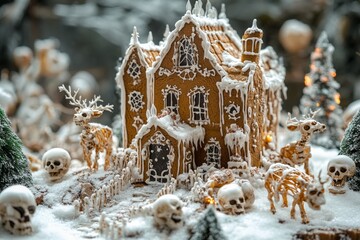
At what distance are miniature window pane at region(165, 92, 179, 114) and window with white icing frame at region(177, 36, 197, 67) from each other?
91 cm

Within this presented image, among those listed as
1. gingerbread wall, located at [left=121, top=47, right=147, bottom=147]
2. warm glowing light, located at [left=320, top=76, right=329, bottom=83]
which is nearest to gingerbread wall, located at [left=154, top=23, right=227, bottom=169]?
gingerbread wall, located at [left=121, top=47, right=147, bottom=147]

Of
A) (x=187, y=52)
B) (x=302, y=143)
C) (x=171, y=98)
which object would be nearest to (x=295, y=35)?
(x=302, y=143)

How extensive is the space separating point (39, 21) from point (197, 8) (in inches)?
615

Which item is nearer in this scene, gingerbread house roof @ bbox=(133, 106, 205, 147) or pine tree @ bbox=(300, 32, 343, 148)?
gingerbread house roof @ bbox=(133, 106, 205, 147)

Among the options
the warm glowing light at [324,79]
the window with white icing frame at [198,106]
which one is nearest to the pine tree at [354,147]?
the window with white icing frame at [198,106]

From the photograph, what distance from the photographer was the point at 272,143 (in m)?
16.2

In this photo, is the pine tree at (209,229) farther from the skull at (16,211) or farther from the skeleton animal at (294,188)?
the skull at (16,211)

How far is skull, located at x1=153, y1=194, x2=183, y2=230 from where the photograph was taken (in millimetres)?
11172

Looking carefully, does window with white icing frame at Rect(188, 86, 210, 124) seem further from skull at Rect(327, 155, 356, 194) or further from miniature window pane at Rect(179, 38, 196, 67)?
skull at Rect(327, 155, 356, 194)

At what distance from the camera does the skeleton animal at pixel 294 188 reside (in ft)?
37.8

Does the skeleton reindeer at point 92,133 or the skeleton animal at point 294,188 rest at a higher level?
the skeleton reindeer at point 92,133

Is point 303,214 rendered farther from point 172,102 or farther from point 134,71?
point 134,71

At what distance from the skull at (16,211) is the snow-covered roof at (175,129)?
3843 mm

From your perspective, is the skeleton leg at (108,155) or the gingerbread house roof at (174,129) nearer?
the gingerbread house roof at (174,129)
